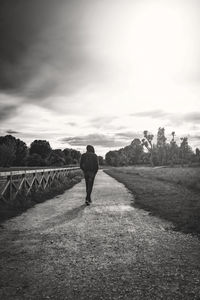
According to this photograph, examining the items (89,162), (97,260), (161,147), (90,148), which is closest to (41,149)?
(161,147)

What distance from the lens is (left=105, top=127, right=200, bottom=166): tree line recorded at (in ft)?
268

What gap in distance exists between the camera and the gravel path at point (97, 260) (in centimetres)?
282

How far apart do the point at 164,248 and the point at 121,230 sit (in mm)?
1406

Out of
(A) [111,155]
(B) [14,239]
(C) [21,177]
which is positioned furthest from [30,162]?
(B) [14,239]

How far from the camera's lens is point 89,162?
9414 millimetres

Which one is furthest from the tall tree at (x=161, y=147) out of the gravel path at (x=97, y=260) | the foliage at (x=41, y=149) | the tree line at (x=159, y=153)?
the gravel path at (x=97, y=260)

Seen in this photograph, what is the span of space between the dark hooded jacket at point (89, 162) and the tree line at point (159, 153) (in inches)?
2405

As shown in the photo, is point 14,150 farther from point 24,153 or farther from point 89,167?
point 89,167

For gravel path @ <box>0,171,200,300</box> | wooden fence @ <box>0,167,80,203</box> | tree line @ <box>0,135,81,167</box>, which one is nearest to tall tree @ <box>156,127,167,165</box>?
tree line @ <box>0,135,81,167</box>

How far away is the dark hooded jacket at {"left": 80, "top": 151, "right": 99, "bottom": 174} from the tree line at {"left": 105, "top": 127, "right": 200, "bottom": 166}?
61.1m

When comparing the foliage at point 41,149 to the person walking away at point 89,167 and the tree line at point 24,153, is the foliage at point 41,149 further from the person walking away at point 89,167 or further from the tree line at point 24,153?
the person walking away at point 89,167

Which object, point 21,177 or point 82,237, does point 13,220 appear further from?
point 21,177

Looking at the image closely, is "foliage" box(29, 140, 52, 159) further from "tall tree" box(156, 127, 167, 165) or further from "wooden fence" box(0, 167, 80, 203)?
"wooden fence" box(0, 167, 80, 203)

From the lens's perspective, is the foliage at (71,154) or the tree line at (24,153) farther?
the foliage at (71,154)
